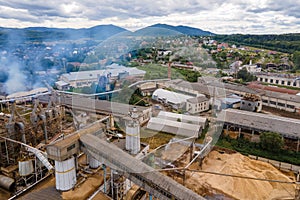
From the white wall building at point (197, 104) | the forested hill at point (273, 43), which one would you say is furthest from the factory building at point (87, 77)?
the forested hill at point (273, 43)

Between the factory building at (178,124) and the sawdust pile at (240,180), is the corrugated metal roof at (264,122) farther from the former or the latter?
the sawdust pile at (240,180)

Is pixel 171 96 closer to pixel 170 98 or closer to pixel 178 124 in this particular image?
pixel 170 98

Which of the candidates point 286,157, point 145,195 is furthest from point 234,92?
point 145,195

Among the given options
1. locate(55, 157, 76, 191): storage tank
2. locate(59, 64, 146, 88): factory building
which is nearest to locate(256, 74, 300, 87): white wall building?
locate(59, 64, 146, 88): factory building

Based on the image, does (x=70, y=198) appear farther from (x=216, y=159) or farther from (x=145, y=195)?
(x=216, y=159)

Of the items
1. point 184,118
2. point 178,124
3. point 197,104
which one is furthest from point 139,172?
point 197,104
